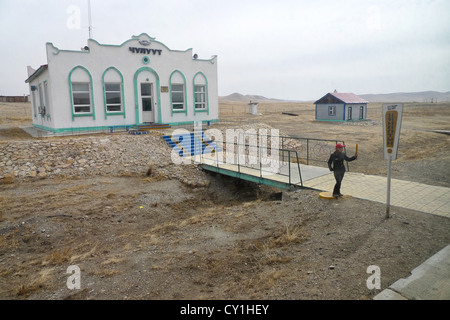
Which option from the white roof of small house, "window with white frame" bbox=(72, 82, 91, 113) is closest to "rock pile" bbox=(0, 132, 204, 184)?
"window with white frame" bbox=(72, 82, 91, 113)

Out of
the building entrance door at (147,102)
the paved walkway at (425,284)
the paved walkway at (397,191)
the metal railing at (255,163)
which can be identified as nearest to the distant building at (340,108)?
the metal railing at (255,163)

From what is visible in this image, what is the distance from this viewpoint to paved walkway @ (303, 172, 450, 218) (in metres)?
8.10

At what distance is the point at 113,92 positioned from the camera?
19.7 metres

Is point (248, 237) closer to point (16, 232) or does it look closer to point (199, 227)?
point (199, 227)

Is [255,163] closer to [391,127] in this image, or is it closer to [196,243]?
[196,243]

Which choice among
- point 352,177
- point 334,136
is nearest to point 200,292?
point 352,177

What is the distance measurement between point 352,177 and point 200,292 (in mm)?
7541

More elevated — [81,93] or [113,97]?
[81,93]

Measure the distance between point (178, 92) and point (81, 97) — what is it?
6.26 metres

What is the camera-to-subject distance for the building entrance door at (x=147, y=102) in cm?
2100

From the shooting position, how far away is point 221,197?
1361cm

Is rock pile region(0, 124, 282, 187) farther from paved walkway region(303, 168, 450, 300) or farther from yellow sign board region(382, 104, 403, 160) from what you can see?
yellow sign board region(382, 104, 403, 160)

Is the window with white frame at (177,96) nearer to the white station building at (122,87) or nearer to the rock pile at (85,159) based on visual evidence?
the white station building at (122,87)

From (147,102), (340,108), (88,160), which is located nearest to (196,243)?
(88,160)
